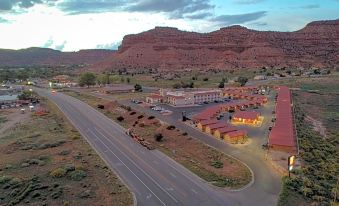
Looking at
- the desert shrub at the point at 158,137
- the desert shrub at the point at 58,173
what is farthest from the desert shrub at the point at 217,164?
the desert shrub at the point at 58,173

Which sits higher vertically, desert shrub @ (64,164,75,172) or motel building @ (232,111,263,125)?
motel building @ (232,111,263,125)

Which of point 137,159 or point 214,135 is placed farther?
point 214,135

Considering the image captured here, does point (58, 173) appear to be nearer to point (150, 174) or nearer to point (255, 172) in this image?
point (150, 174)

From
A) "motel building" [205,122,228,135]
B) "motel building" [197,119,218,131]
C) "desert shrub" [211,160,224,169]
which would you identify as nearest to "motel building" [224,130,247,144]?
"motel building" [205,122,228,135]

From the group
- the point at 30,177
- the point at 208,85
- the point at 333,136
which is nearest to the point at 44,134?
the point at 30,177

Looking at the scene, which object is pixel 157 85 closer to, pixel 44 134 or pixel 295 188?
pixel 44 134

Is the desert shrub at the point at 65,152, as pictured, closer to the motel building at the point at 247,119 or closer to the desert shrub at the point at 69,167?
the desert shrub at the point at 69,167

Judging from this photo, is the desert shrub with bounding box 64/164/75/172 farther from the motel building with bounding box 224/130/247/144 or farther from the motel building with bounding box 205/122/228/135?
the motel building with bounding box 205/122/228/135
